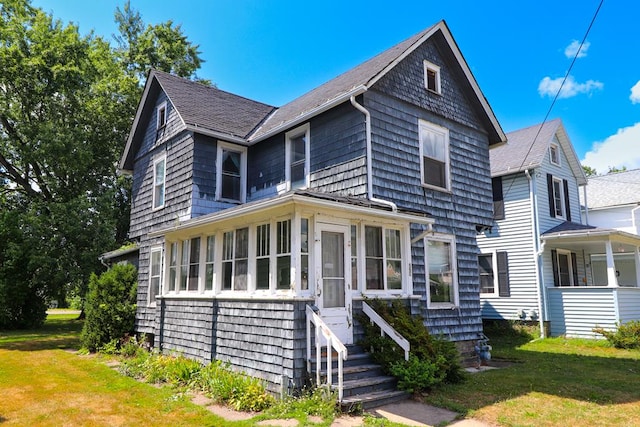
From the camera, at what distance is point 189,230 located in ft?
33.2

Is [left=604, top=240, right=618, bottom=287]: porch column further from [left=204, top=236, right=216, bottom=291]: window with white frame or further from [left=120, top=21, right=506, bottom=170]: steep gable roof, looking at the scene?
[left=204, top=236, right=216, bottom=291]: window with white frame

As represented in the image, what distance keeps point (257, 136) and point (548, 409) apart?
899 centimetres

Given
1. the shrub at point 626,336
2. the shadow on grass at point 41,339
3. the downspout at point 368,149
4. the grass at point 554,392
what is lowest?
the shadow on grass at point 41,339

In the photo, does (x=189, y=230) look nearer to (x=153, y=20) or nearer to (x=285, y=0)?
(x=285, y=0)

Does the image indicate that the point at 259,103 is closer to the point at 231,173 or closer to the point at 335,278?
the point at 231,173

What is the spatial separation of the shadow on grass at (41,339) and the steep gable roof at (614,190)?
25.1 metres

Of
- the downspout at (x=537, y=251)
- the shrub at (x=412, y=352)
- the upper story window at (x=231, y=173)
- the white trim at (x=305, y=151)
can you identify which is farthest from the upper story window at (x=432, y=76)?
the downspout at (x=537, y=251)

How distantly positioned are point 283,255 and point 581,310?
1205cm

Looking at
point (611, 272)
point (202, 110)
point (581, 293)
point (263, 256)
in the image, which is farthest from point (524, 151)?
point (263, 256)

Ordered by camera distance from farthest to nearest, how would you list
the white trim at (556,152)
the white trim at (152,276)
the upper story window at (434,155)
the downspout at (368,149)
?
the white trim at (556,152), the white trim at (152,276), the upper story window at (434,155), the downspout at (368,149)

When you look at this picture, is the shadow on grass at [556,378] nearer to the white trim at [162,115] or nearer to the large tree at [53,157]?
the white trim at [162,115]

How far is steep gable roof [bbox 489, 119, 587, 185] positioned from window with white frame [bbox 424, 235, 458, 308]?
268 inches

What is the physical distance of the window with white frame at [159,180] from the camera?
512 inches

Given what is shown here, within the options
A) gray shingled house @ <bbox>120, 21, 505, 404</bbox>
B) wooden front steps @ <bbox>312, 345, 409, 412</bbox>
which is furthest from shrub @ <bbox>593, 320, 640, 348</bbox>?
wooden front steps @ <bbox>312, 345, 409, 412</bbox>
